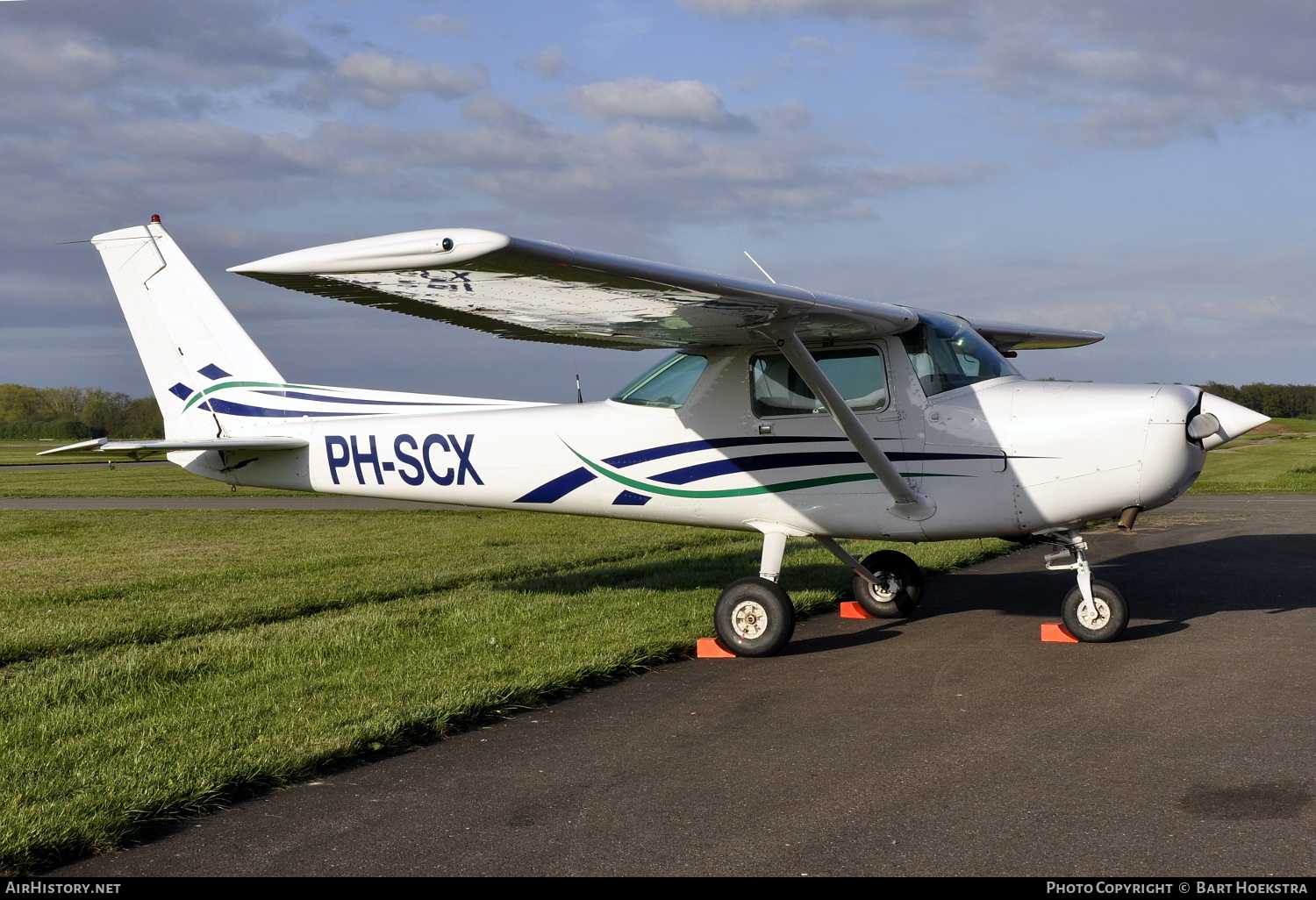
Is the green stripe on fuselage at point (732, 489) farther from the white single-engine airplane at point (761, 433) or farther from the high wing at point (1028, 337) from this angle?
the high wing at point (1028, 337)

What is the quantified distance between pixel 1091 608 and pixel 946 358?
2.05m

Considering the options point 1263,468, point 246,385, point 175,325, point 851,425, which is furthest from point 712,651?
point 1263,468

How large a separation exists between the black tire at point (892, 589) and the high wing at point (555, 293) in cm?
221

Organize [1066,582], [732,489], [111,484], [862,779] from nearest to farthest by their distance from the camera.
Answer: [862,779] → [732,489] → [1066,582] → [111,484]

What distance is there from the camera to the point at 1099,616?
7.20m

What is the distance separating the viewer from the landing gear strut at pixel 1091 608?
713 cm

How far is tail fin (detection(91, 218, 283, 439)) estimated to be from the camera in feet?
32.6

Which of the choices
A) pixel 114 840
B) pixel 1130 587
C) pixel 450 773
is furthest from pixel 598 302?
pixel 1130 587

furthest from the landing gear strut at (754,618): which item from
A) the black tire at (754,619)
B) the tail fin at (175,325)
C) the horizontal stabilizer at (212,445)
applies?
the tail fin at (175,325)

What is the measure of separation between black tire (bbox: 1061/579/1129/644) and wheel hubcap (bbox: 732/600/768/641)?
85.1 inches

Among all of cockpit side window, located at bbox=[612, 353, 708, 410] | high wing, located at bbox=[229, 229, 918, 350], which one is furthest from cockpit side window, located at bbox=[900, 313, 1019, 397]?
cockpit side window, located at bbox=[612, 353, 708, 410]

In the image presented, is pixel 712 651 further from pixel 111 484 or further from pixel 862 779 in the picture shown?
pixel 111 484

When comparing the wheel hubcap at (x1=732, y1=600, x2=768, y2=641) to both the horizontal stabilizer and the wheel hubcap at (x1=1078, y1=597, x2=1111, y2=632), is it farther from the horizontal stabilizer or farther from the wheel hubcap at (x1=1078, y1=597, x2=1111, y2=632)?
the horizontal stabilizer

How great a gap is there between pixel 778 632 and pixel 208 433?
20.4 feet
